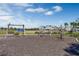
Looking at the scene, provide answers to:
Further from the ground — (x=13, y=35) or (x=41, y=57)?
(x=13, y=35)

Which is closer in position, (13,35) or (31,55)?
(31,55)

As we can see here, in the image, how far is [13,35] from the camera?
3.56 m

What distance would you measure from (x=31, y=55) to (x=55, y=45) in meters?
0.43

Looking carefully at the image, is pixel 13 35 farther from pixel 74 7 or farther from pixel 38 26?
pixel 74 7

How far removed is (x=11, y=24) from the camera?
3.39 m

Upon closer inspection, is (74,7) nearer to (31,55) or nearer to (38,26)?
(38,26)

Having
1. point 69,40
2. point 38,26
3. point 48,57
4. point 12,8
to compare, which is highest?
point 12,8

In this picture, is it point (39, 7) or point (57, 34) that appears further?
point (57, 34)

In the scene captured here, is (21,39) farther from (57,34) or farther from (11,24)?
(57,34)

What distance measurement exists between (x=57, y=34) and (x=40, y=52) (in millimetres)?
427

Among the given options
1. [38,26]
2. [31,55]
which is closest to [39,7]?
[38,26]

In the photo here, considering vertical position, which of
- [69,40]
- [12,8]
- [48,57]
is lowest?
[48,57]

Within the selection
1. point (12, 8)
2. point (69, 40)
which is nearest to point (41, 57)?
point (69, 40)

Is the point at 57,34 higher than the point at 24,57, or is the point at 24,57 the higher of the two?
the point at 57,34
